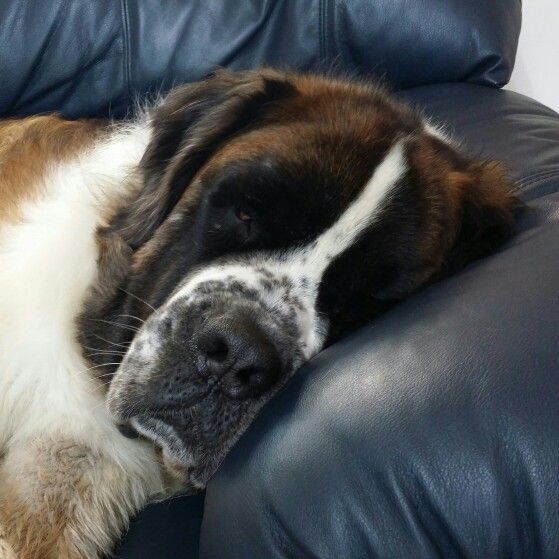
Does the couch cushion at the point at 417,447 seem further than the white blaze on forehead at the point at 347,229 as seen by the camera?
No

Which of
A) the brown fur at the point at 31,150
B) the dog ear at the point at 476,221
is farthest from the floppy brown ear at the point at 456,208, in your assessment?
the brown fur at the point at 31,150

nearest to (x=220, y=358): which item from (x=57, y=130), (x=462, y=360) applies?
(x=462, y=360)

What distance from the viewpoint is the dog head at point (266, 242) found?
93 centimetres

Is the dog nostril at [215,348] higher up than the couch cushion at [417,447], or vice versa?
the couch cushion at [417,447]

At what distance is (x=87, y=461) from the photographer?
1117 millimetres

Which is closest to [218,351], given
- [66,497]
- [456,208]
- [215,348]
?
[215,348]

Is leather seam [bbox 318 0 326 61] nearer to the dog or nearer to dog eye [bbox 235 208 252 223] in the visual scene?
the dog

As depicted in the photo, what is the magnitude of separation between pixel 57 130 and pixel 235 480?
3.05 feet

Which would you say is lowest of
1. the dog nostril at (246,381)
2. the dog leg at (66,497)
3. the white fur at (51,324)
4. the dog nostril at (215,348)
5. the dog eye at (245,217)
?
the dog leg at (66,497)

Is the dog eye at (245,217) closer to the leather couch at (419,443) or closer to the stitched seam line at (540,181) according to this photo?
the leather couch at (419,443)

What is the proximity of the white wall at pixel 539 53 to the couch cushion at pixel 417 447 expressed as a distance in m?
1.96

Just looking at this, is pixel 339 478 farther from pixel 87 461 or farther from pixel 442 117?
pixel 442 117

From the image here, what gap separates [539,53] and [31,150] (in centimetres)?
196

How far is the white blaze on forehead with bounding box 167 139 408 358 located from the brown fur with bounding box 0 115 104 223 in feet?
1.44
